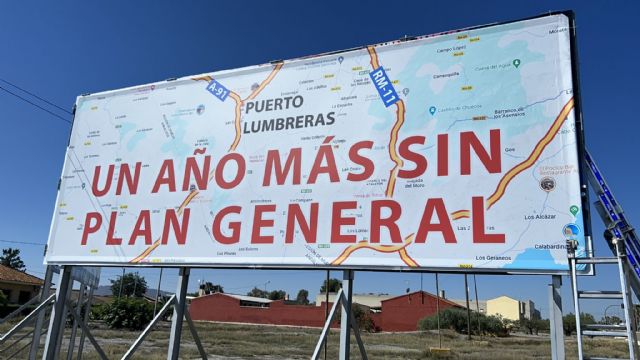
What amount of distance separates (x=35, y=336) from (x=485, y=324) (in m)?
34.4

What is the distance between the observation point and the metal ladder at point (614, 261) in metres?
3.95

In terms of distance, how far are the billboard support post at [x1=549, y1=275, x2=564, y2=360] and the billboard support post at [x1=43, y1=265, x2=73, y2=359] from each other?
248 inches

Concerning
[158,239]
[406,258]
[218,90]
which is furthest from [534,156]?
[158,239]

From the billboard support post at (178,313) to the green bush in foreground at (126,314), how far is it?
25.8 metres

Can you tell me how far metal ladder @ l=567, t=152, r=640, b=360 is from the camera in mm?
3947

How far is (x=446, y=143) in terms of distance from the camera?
5.35 m

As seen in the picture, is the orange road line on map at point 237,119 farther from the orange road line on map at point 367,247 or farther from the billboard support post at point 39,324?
the billboard support post at point 39,324

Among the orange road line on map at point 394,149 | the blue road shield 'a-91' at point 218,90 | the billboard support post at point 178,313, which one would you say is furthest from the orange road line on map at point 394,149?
the billboard support post at point 178,313

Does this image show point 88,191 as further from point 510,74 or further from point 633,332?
point 633,332

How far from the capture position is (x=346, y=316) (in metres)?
5.42

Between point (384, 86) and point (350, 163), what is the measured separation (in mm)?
1015

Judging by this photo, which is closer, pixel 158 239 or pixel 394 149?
pixel 394 149

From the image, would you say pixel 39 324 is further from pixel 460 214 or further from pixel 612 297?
pixel 612 297

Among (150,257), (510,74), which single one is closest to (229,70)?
(150,257)
